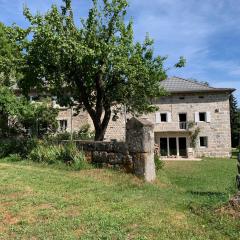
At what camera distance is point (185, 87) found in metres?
37.1

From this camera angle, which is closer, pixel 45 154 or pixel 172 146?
pixel 45 154

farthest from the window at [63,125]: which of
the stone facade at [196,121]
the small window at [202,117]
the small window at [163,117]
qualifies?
the small window at [202,117]

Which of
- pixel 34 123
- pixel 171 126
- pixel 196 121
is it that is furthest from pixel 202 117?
pixel 34 123

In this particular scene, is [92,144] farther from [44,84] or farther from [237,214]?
[237,214]

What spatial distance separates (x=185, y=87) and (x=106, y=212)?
31.7m

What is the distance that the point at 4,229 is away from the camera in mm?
5848

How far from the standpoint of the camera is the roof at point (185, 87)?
36.0 metres

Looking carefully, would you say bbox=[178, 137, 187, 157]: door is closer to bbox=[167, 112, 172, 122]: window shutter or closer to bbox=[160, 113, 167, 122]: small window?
bbox=[167, 112, 172, 122]: window shutter

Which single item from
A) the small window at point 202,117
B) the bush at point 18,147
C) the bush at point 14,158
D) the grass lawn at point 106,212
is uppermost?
the small window at point 202,117

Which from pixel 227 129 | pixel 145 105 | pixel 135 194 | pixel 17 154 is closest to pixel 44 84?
pixel 17 154

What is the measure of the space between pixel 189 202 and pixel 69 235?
9.27 ft

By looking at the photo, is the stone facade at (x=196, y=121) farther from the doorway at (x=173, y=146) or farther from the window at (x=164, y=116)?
the doorway at (x=173, y=146)

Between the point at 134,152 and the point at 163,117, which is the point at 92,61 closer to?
the point at 134,152

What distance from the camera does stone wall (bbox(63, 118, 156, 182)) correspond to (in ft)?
34.1
